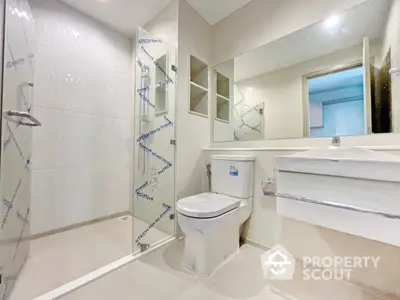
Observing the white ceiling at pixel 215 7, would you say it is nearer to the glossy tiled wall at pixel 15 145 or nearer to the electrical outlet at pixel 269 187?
the glossy tiled wall at pixel 15 145

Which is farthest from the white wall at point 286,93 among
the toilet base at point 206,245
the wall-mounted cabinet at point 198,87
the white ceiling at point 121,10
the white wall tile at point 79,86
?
the white wall tile at point 79,86

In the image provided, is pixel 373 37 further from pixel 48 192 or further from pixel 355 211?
pixel 48 192

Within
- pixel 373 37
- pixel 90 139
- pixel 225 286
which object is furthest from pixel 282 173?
pixel 90 139

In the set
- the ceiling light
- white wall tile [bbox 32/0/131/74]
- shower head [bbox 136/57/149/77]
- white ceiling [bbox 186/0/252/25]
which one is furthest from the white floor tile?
white ceiling [bbox 186/0/252/25]

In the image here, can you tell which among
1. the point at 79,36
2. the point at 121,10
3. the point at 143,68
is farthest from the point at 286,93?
the point at 79,36

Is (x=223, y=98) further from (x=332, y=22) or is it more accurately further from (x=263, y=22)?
(x=332, y=22)

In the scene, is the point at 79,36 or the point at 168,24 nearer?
the point at 168,24

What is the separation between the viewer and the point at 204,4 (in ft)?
6.12

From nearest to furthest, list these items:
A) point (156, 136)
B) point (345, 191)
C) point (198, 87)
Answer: point (345, 191) < point (156, 136) < point (198, 87)

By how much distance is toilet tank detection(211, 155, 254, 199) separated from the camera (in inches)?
62.9

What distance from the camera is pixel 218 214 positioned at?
4.21 ft

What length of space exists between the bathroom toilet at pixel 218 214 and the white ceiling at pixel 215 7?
1509 mm

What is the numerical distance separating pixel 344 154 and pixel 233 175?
836mm

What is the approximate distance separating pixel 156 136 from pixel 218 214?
97cm
